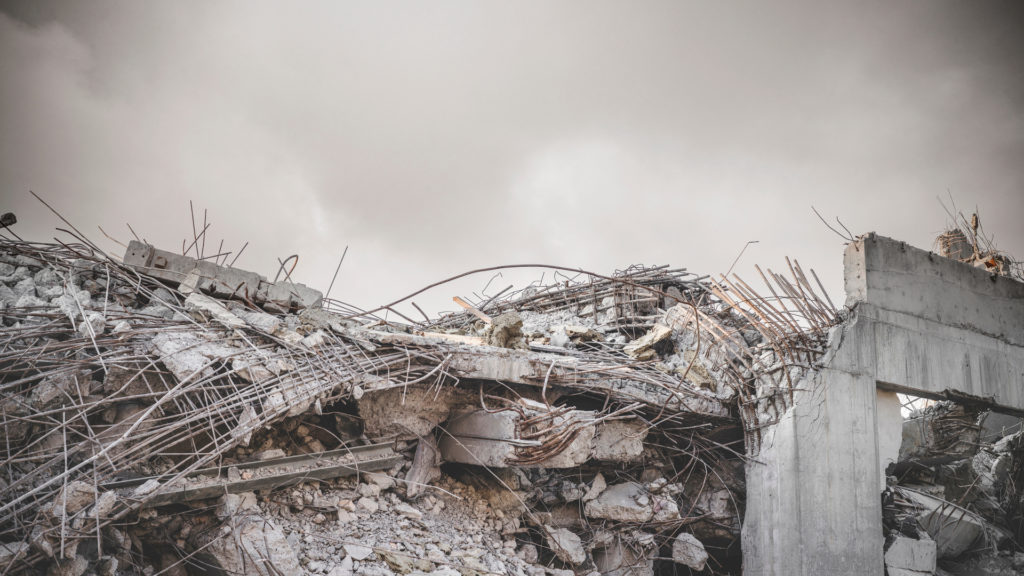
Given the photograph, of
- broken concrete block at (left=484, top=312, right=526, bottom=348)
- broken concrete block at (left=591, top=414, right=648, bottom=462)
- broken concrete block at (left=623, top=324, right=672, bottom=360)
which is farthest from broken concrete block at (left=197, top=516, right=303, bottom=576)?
broken concrete block at (left=623, top=324, right=672, bottom=360)

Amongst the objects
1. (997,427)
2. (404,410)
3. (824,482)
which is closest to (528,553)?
(404,410)

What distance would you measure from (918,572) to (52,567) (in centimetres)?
719

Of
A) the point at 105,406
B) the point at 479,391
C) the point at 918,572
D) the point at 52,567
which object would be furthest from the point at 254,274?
the point at 918,572

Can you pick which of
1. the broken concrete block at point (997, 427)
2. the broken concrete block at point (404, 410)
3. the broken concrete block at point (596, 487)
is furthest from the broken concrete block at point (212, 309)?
the broken concrete block at point (997, 427)

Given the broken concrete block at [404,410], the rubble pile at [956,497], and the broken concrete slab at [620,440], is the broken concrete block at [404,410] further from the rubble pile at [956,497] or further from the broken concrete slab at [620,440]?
the rubble pile at [956,497]

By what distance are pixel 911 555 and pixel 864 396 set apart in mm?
1632

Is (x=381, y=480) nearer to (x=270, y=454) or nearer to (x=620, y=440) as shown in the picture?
(x=270, y=454)

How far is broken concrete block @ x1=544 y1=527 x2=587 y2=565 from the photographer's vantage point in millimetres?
5381

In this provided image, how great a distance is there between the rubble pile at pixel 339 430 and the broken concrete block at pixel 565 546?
2cm

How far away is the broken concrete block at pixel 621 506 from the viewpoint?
5684 millimetres

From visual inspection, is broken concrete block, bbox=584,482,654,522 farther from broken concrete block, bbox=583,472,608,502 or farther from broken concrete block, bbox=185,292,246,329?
broken concrete block, bbox=185,292,246,329

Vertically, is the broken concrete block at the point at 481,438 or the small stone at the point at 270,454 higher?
the broken concrete block at the point at 481,438

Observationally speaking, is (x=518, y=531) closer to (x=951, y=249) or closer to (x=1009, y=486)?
(x=1009, y=486)

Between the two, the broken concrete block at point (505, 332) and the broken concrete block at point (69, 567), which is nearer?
the broken concrete block at point (69, 567)
